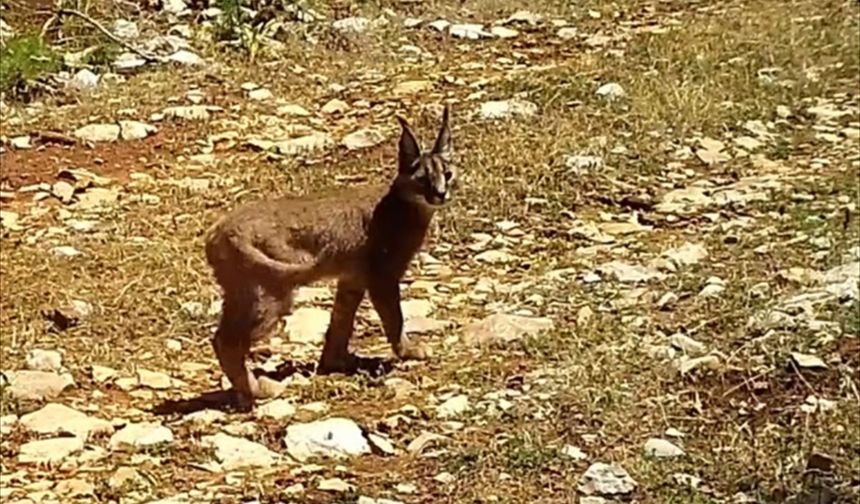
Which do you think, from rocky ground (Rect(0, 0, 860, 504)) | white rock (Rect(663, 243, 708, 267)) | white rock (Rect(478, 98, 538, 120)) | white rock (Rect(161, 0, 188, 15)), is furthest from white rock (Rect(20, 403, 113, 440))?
white rock (Rect(161, 0, 188, 15))

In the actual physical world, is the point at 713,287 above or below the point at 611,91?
above

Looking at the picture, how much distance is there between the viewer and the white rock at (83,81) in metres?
8.78

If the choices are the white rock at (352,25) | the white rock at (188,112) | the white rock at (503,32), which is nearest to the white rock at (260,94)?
the white rock at (188,112)

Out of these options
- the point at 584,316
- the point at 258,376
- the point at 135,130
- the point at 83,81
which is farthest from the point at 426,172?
the point at 83,81

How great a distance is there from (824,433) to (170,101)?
15.1 ft

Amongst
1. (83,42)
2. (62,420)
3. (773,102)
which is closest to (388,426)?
(62,420)

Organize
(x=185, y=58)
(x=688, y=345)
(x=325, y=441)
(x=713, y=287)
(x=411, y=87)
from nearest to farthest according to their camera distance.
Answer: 1. (x=325, y=441)
2. (x=688, y=345)
3. (x=713, y=287)
4. (x=411, y=87)
5. (x=185, y=58)

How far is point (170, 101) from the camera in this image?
28.3ft

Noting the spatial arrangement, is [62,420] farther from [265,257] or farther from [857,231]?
[857,231]

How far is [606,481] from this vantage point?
4.59m

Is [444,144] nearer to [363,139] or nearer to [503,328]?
[503,328]

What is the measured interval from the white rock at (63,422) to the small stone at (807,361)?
2003 millimetres

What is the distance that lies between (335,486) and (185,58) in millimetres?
4871

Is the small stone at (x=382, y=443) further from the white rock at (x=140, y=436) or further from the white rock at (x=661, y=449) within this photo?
the white rock at (x=661, y=449)
